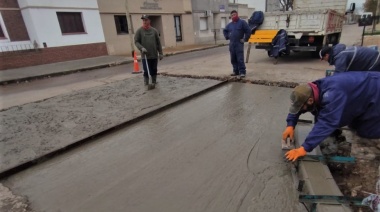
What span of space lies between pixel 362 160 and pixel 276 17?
734 cm

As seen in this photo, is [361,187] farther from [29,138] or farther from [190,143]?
[29,138]

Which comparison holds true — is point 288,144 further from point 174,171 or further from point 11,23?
point 11,23

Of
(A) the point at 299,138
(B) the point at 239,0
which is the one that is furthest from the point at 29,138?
(B) the point at 239,0

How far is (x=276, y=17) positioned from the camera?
898 cm

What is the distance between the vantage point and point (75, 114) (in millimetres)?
4816

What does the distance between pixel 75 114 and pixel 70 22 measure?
10.5 metres

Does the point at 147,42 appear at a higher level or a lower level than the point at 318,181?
higher

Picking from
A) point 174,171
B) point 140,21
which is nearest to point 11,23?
point 140,21

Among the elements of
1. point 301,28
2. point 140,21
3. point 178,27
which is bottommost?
point 301,28

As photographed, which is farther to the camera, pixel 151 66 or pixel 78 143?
pixel 151 66

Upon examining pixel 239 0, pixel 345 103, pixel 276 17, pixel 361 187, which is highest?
pixel 239 0

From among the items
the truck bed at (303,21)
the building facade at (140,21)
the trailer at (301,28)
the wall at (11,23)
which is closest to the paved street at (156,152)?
the trailer at (301,28)

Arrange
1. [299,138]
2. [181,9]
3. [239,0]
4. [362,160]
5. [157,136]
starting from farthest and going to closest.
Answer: [239,0], [181,9], [157,136], [299,138], [362,160]

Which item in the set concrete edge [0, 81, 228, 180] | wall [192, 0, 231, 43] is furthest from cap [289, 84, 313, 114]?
wall [192, 0, 231, 43]
